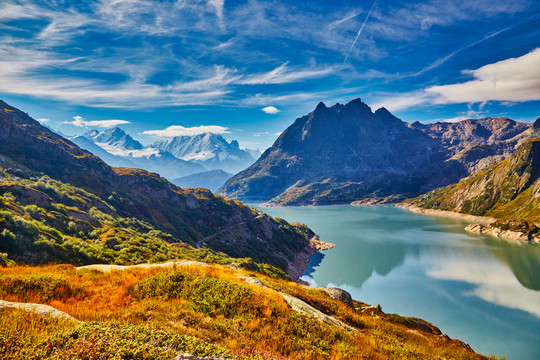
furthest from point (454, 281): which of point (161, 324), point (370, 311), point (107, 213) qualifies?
point (107, 213)

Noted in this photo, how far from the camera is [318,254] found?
419 feet

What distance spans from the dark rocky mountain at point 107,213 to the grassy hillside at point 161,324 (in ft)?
71.9

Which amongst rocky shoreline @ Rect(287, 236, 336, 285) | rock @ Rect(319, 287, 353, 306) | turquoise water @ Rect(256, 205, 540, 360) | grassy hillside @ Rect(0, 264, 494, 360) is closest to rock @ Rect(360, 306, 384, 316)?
rock @ Rect(319, 287, 353, 306)

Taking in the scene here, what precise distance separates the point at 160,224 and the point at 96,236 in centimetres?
5264

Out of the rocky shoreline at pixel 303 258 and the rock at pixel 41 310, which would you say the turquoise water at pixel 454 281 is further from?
the rock at pixel 41 310

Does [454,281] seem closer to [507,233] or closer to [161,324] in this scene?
[161,324]

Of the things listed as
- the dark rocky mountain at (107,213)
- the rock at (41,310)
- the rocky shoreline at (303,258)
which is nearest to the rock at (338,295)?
the rock at (41,310)

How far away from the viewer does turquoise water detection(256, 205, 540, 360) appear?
171 ft

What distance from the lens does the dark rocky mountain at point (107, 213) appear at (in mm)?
37094

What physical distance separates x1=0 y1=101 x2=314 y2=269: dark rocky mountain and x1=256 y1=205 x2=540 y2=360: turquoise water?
29359mm

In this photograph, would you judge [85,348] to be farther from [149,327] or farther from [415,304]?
[415,304]

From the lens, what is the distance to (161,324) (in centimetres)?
855

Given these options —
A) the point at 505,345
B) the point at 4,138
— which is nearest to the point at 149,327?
the point at 505,345

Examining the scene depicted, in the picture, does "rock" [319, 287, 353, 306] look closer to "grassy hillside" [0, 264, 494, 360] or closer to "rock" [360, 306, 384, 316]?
"rock" [360, 306, 384, 316]
